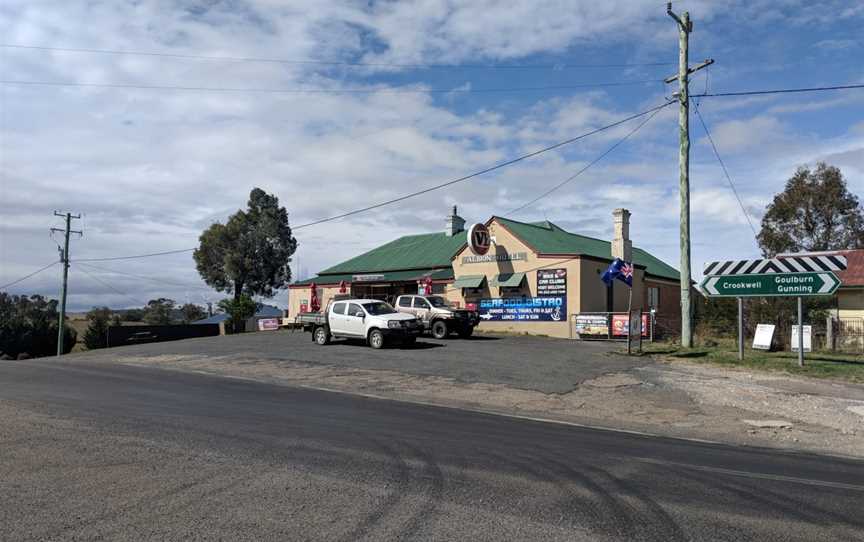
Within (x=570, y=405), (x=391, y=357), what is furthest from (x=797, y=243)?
(x=570, y=405)

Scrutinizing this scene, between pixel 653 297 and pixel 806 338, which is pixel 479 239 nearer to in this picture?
pixel 653 297

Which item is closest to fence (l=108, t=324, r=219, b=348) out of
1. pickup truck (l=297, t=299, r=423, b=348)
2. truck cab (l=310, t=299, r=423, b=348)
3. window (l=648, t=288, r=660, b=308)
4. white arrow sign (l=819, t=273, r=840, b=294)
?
pickup truck (l=297, t=299, r=423, b=348)

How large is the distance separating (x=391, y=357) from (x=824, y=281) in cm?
1252

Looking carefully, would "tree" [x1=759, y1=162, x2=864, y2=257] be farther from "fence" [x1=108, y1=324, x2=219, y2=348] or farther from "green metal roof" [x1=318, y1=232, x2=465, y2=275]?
"fence" [x1=108, y1=324, x2=219, y2=348]

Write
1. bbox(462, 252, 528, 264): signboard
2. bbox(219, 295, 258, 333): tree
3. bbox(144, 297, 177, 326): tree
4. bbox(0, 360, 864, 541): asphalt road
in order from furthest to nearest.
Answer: bbox(144, 297, 177, 326): tree < bbox(219, 295, 258, 333): tree < bbox(462, 252, 528, 264): signboard < bbox(0, 360, 864, 541): asphalt road

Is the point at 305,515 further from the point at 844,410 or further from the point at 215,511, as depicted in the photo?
the point at 844,410

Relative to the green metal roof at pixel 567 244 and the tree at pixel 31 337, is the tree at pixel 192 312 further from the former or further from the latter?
the green metal roof at pixel 567 244

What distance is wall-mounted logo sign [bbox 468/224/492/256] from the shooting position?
3447 cm

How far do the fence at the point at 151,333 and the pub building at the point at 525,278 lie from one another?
40.3 ft

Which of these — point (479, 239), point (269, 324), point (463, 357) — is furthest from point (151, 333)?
point (463, 357)

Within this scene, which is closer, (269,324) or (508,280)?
(508,280)

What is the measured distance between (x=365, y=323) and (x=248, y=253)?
38.7 meters

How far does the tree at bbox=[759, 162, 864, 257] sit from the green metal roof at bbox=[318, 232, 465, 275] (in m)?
23.3

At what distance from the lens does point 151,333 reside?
45.6 m
